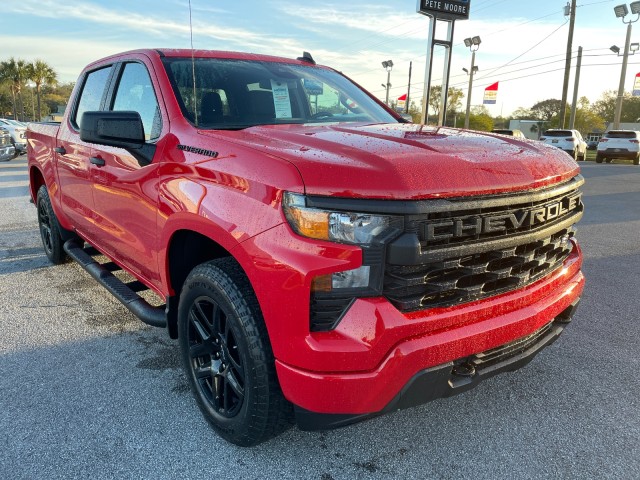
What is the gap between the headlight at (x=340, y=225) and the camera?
5.97ft

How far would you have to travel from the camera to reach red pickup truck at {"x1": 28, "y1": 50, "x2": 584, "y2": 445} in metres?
1.82

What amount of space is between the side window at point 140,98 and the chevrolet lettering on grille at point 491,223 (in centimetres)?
164

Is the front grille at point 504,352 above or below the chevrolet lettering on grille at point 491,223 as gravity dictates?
below

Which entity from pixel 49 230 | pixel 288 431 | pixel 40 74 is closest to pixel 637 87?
pixel 49 230

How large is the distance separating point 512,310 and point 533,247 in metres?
0.31

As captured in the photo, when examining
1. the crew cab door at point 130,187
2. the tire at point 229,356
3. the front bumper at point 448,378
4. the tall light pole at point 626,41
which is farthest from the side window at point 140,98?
the tall light pole at point 626,41

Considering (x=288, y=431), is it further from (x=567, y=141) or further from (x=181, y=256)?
(x=567, y=141)

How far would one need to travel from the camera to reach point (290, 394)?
75.9 inches

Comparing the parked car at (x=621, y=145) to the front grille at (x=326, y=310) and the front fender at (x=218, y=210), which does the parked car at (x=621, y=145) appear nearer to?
the front fender at (x=218, y=210)

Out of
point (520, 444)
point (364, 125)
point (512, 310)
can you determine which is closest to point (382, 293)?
point (512, 310)

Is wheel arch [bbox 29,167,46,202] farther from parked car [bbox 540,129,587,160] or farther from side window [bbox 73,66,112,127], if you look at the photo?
parked car [bbox 540,129,587,160]

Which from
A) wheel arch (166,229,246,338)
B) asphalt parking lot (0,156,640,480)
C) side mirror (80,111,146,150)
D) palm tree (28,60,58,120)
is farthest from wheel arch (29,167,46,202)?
palm tree (28,60,58,120)

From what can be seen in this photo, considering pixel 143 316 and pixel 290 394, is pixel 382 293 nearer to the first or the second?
pixel 290 394

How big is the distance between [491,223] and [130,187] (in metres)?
2.00
